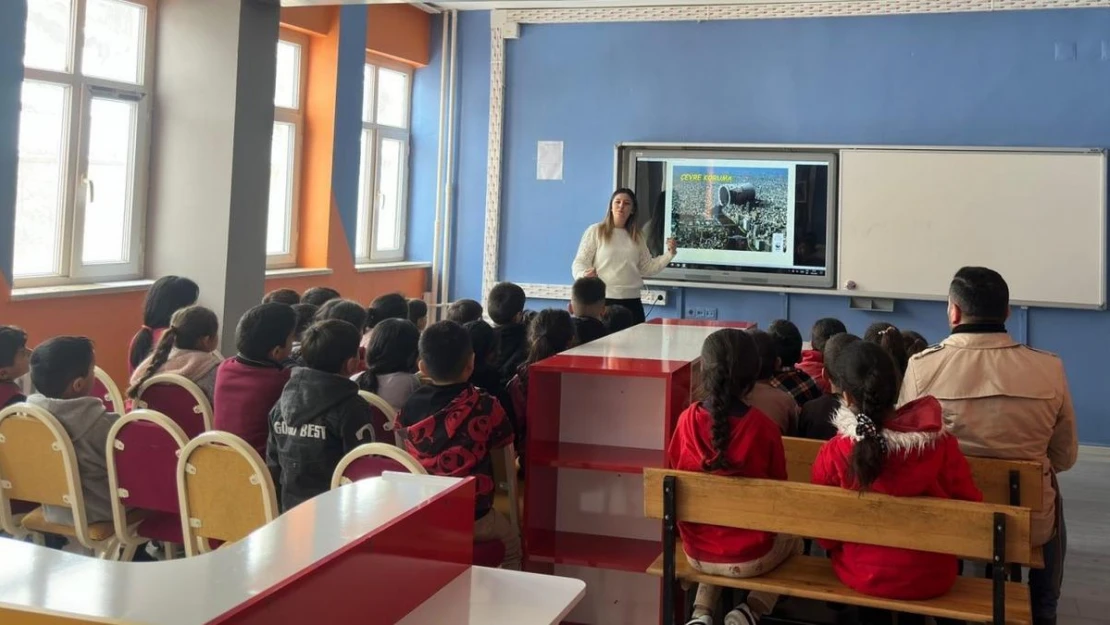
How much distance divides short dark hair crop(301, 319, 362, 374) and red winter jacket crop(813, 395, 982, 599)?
1316 millimetres

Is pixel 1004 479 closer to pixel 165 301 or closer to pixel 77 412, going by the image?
pixel 77 412

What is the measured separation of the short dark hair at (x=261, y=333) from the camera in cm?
301

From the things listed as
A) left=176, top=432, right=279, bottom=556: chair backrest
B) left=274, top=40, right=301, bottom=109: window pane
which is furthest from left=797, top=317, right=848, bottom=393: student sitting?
left=274, top=40, right=301, bottom=109: window pane

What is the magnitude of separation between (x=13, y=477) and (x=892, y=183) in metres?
5.22

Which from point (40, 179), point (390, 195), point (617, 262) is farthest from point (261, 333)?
point (390, 195)

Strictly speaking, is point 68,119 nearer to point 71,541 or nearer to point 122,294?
point 122,294

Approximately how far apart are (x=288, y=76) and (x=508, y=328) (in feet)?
11.5

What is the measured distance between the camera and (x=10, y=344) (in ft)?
9.96

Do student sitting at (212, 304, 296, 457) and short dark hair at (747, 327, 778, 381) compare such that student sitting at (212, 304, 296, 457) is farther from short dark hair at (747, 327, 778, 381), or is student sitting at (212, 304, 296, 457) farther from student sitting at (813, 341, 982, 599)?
student sitting at (813, 341, 982, 599)

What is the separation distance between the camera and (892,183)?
6.29 metres

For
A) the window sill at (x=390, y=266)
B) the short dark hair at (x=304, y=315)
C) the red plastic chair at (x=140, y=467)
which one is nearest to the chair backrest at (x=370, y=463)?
the red plastic chair at (x=140, y=467)

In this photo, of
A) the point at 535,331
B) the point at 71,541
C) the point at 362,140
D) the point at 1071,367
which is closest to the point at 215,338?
the point at 71,541

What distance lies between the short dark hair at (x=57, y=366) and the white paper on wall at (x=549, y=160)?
4673mm

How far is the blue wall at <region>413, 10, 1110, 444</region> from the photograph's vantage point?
19.8ft
